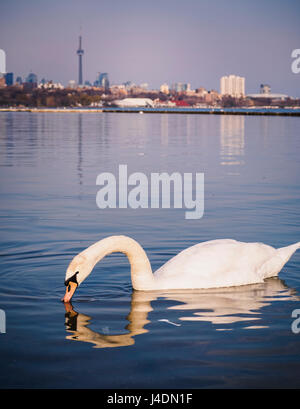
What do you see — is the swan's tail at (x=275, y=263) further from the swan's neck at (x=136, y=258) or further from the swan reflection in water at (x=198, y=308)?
the swan's neck at (x=136, y=258)

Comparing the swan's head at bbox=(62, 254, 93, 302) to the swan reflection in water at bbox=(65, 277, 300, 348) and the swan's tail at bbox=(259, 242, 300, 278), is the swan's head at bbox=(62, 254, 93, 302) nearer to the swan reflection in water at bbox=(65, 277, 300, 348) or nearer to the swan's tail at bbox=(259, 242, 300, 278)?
the swan reflection in water at bbox=(65, 277, 300, 348)

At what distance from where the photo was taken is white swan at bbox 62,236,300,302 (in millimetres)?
8625

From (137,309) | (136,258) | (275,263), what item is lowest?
(137,309)

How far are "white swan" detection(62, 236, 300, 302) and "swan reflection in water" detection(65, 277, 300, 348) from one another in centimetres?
11

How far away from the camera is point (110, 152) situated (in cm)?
3275

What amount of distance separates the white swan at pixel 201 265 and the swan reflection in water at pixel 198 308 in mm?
107

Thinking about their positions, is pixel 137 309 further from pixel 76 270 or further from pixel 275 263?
pixel 275 263

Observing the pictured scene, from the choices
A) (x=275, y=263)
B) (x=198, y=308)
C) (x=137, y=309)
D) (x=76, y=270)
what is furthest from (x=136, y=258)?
(x=275, y=263)

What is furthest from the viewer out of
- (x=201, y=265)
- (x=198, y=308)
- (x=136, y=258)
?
(x=201, y=265)

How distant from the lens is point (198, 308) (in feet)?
26.6

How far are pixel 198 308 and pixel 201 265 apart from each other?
834 millimetres

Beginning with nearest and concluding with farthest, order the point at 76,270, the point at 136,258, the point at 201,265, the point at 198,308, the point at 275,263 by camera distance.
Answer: the point at 76,270 < the point at 198,308 < the point at 136,258 < the point at 201,265 < the point at 275,263

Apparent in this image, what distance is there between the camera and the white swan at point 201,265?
28.3 feet

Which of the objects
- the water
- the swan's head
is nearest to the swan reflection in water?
the water
